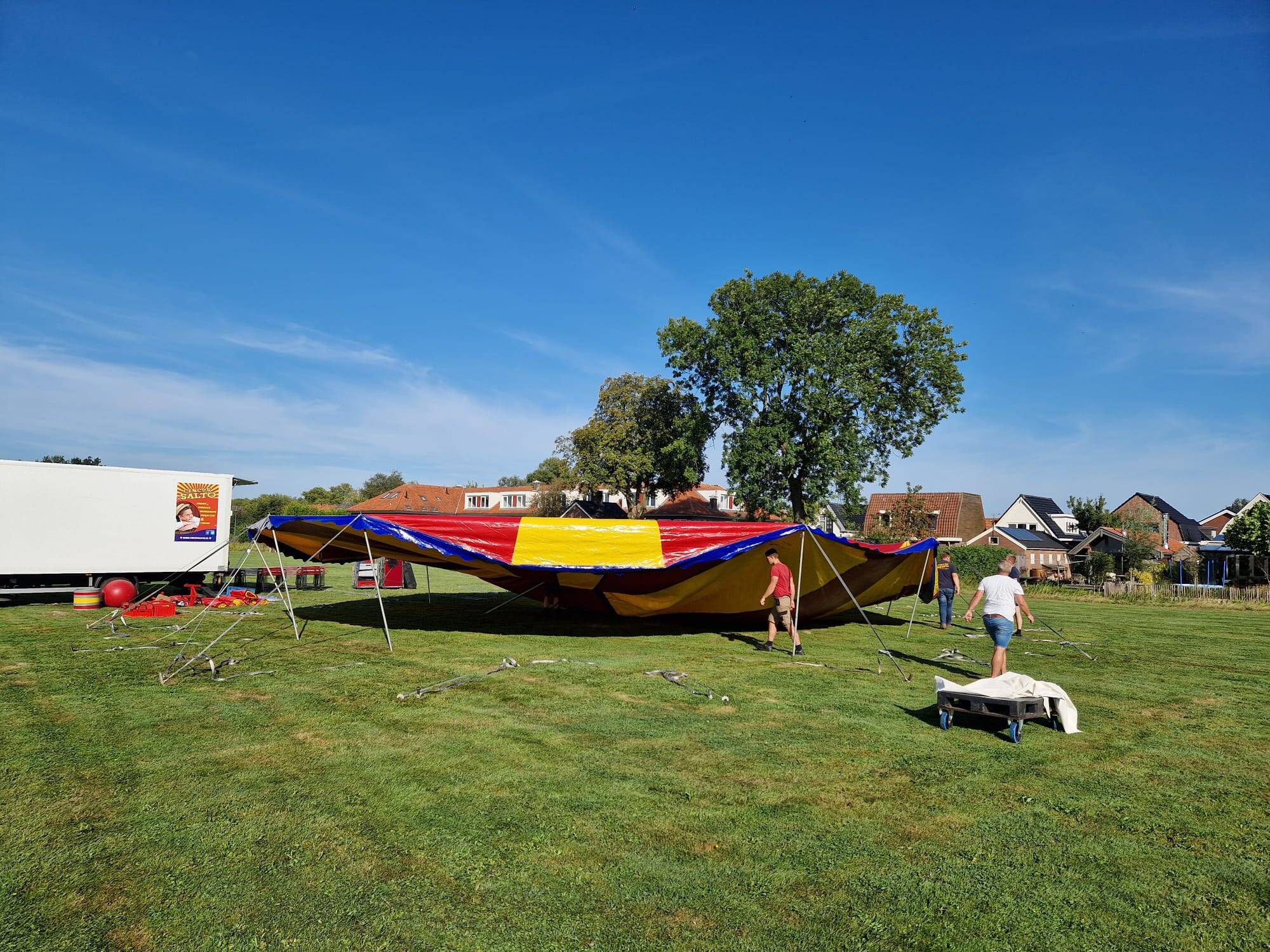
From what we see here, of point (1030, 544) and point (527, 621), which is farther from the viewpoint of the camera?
point (1030, 544)

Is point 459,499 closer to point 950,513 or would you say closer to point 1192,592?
point 950,513

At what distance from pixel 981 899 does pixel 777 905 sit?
103 centimetres

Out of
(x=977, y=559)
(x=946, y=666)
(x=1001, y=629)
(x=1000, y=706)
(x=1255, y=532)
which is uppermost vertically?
(x=1255, y=532)

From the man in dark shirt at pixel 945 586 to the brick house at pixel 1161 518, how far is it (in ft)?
144

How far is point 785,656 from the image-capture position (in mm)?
10977

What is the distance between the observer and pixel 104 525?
52.9ft

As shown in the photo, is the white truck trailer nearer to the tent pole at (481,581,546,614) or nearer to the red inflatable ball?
the red inflatable ball

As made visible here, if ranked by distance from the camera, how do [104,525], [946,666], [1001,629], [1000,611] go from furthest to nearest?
1. [104,525]
2. [946,666]
3. [1000,611]
4. [1001,629]

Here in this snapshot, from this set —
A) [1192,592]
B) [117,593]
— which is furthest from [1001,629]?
[1192,592]

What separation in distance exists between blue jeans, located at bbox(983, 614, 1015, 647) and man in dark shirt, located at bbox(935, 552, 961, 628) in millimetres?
6272

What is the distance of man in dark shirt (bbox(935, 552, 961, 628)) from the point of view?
14.7 meters

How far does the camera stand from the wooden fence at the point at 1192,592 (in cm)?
2331

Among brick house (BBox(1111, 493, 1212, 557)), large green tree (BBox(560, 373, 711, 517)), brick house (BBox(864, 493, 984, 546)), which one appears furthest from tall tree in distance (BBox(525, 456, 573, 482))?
brick house (BBox(1111, 493, 1212, 557))

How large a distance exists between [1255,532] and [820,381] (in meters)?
19.8
